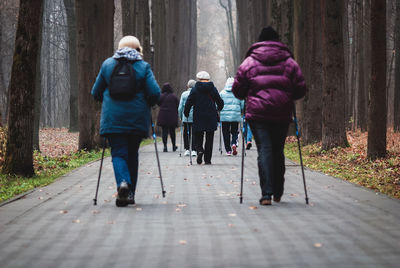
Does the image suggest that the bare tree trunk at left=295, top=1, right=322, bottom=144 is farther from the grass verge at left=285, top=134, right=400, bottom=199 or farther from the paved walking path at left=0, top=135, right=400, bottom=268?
the paved walking path at left=0, top=135, right=400, bottom=268

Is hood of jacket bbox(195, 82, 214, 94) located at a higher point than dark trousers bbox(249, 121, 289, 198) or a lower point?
higher

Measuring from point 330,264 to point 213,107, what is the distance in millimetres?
9675

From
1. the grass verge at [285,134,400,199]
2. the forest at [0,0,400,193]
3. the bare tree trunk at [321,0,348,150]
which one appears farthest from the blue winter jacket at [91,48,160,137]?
the bare tree trunk at [321,0,348,150]

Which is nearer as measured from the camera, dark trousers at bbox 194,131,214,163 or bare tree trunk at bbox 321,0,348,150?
dark trousers at bbox 194,131,214,163

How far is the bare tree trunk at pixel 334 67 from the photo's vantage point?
15523 millimetres

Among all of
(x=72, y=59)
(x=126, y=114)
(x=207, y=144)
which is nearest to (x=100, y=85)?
(x=126, y=114)

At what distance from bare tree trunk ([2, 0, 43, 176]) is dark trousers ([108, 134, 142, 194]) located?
3410mm

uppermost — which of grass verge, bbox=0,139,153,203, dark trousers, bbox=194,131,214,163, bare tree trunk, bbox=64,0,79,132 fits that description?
bare tree trunk, bbox=64,0,79,132

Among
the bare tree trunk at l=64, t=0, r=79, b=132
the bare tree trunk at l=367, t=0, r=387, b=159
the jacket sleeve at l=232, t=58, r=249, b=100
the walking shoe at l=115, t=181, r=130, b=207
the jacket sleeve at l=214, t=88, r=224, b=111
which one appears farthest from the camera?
the bare tree trunk at l=64, t=0, r=79, b=132

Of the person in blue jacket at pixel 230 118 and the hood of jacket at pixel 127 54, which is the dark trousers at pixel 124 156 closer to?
the hood of jacket at pixel 127 54

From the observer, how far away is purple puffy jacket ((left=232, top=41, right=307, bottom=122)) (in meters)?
7.61

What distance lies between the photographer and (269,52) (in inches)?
300

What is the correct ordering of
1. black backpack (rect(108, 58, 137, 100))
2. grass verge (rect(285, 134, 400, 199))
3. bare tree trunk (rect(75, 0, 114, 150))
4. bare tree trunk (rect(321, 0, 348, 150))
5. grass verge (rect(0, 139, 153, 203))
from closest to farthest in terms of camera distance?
1. black backpack (rect(108, 58, 137, 100))
2. grass verge (rect(0, 139, 153, 203))
3. grass verge (rect(285, 134, 400, 199))
4. bare tree trunk (rect(321, 0, 348, 150))
5. bare tree trunk (rect(75, 0, 114, 150))

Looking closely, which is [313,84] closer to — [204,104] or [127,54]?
[204,104]
